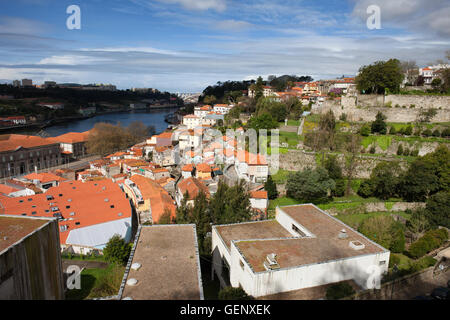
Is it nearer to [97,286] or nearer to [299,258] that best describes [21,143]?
[97,286]

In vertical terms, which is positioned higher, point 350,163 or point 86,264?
point 350,163

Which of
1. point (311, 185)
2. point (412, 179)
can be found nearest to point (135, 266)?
point (311, 185)

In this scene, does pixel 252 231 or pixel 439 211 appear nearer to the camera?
pixel 252 231

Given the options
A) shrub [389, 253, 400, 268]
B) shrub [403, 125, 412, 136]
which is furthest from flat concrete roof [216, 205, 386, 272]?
shrub [403, 125, 412, 136]

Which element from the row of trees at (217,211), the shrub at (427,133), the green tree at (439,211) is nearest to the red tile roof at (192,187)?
the row of trees at (217,211)

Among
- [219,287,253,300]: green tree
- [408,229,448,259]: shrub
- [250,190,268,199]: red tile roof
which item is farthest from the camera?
[250,190,268,199]: red tile roof

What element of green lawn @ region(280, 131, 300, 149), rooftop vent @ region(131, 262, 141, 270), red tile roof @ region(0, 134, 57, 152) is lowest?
rooftop vent @ region(131, 262, 141, 270)

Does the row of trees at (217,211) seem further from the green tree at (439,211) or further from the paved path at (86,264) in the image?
the green tree at (439,211)

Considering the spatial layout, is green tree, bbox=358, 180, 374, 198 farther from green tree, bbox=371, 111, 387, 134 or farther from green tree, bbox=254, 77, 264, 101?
green tree, bbox=254, 77, 264, 101

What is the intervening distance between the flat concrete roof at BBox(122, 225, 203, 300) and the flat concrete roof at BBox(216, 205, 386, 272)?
120cm

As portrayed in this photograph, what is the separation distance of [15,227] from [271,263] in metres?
5.18

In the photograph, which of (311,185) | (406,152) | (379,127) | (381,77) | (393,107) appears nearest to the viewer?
(311,185)

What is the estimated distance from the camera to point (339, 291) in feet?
19.7

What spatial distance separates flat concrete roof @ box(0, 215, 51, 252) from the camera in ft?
17.7
